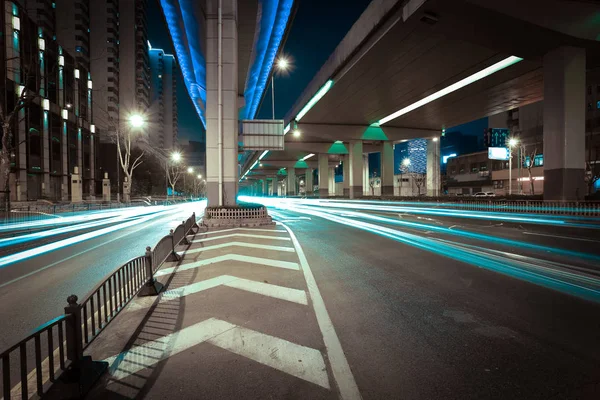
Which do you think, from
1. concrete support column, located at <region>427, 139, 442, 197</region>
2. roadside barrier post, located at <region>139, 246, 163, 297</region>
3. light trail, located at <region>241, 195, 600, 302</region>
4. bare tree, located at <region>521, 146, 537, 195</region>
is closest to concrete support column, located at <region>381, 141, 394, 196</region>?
concrete support column, located at <region>427, 139, 442, 197</region>

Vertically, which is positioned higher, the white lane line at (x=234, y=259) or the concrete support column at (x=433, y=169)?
the concrete support column at (x=433, y=169)

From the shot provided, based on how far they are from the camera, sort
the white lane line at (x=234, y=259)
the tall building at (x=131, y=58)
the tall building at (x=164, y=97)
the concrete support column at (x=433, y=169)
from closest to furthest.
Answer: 1. the white lane line at (x=234, y=259)
2. the concrete support column at (x=433, y=169)
3. the tall building at (x=131, y=58)
4. the tall building at (x=164, y=97)

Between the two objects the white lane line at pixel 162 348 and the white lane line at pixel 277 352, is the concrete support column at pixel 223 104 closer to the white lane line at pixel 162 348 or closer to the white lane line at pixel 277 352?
the white lane line at pixel 162 348

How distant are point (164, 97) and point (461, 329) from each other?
18036 centimetres

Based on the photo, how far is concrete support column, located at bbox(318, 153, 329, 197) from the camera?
61.4 metres

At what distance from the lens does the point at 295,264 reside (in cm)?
884

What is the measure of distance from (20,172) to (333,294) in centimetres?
4824

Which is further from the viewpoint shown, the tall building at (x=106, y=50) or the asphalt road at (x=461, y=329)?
the tall building at (x=106, y=50)

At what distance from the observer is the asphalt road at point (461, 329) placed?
129 inches

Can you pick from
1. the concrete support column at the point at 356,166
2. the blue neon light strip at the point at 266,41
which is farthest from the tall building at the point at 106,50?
the blue neon light strip at the point at 266,41

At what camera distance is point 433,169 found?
48.5 metres

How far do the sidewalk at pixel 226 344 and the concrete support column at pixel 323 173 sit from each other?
54.8 metres

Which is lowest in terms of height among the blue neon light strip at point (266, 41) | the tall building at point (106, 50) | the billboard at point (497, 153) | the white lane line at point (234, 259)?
the white lane line at point (234, 259)

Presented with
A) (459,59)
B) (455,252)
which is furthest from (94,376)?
(459,59)
